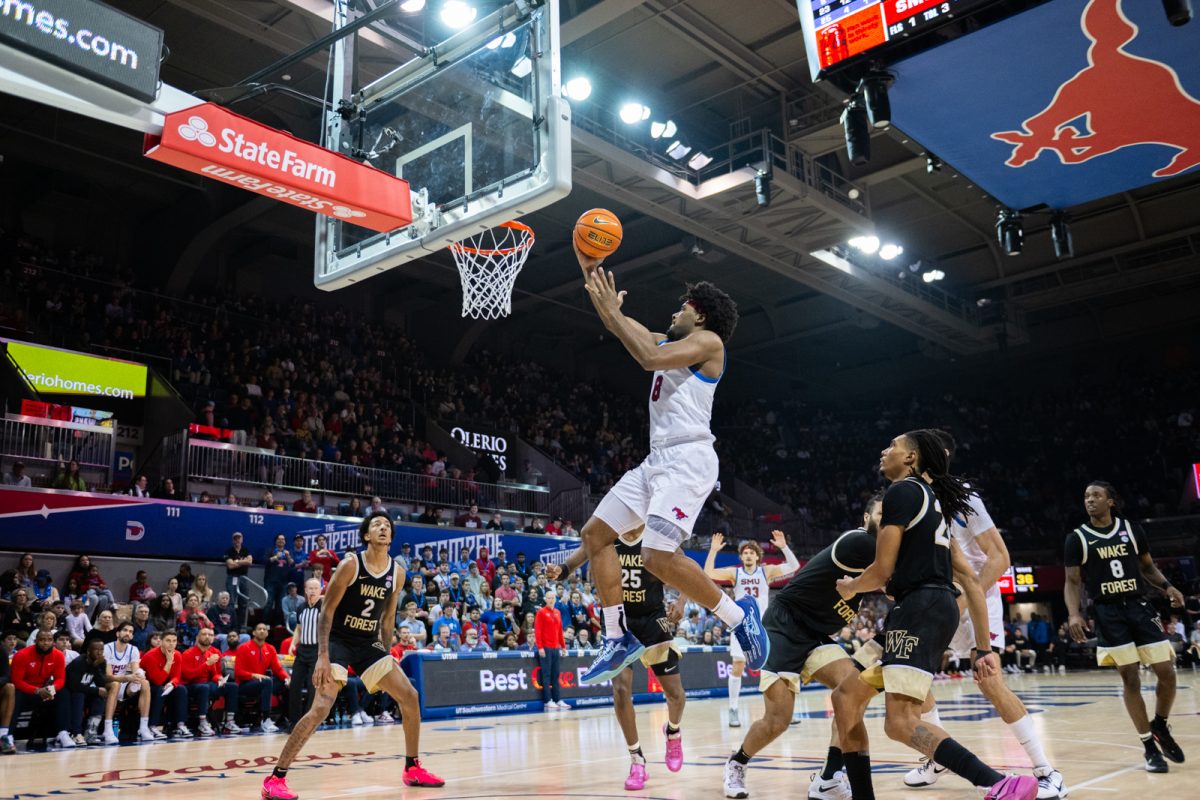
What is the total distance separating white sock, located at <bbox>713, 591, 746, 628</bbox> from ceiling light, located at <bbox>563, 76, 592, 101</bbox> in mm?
12540

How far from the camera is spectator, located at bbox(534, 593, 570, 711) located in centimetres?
1480

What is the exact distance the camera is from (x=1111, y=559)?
266 inches

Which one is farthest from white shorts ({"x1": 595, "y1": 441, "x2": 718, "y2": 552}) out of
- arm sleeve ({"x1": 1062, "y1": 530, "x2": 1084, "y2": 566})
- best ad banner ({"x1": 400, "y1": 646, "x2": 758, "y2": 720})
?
best ad banner ({"x1": 400, "y1": 646, "x2": 758, "y2": 720})

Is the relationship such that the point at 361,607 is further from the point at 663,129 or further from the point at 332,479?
the point at 663,129

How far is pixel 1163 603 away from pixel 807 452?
45.9ft

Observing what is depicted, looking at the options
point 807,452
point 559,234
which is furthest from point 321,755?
point 807,452

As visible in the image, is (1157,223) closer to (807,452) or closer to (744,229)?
(744,229)

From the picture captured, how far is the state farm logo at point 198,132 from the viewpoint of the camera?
263 inches

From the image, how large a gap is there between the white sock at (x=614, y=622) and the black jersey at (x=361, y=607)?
1.67 meters

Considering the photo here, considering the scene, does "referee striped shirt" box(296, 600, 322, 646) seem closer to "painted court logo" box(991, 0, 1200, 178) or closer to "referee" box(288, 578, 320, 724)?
"referee" box(288, 578, 320, 724)

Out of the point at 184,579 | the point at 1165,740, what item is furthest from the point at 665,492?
the point at 184,579

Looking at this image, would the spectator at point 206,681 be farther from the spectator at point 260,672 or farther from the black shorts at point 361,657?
the black shorts at point 361,657

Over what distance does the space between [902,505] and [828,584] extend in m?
1.05

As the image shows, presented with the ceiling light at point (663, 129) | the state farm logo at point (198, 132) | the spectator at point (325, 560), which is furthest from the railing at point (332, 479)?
the state farm logo at point (198, 132)
